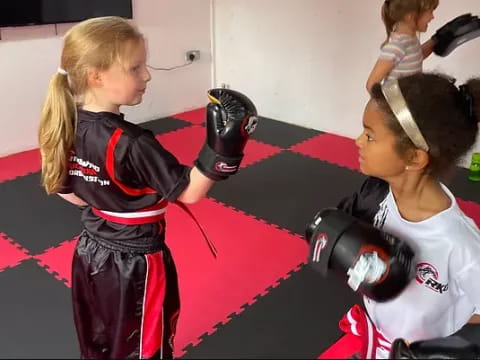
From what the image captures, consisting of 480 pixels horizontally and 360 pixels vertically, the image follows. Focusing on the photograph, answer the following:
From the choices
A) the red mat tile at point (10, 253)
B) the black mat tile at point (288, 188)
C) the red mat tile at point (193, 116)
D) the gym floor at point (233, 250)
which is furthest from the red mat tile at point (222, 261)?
the red mat tile at point (193, 116)

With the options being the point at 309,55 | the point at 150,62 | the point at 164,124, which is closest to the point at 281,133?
the point at 309,55

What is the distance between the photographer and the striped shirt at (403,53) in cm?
311

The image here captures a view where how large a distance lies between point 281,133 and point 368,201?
3.12 metres

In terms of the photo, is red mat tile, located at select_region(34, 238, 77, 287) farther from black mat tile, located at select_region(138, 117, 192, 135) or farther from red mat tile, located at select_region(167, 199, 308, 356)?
black mat tile, located at select_region(138, 117, 192, 135)

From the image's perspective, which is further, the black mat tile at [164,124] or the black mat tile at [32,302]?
the black mat tile at [164,124]

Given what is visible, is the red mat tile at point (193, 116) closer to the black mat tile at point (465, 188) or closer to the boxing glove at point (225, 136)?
the black mat tile at point (465, 188)

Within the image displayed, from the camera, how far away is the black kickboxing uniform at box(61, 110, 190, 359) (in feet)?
4.25

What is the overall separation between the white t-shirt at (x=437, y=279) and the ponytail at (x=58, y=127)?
0.87m

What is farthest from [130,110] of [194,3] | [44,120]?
[44,120]

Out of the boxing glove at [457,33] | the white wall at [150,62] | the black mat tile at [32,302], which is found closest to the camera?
the black mat tile at [32,302]

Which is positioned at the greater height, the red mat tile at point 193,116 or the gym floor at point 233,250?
the gym floor at point 233,250

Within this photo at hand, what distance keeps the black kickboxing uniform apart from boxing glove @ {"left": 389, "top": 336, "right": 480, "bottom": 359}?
671 millimetres

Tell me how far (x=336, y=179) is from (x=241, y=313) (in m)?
1.66

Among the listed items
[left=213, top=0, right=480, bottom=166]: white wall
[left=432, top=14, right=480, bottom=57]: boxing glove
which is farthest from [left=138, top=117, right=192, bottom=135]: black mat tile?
[left=432, top=14, right=480, bottom=57]: boxing glove
